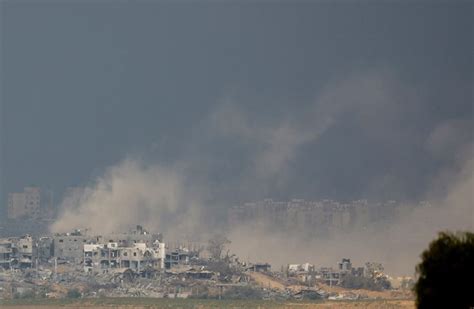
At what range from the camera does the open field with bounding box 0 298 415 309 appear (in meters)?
65.1

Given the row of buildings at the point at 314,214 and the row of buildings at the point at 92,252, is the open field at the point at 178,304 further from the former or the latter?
the row of buildings at the point at 314,214

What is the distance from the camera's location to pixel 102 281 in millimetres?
75312

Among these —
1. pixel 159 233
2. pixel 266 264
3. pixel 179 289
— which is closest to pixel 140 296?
pixel 179 289

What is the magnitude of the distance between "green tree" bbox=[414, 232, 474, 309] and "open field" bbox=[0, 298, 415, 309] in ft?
104

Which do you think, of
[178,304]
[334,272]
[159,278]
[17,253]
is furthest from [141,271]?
[178,304]

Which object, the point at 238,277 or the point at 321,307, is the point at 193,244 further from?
the point at 321,307

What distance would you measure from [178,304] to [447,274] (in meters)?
37.2

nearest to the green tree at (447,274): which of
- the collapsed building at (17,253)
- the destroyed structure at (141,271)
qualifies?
the destroyed structure at (141,271)

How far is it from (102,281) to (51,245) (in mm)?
6218

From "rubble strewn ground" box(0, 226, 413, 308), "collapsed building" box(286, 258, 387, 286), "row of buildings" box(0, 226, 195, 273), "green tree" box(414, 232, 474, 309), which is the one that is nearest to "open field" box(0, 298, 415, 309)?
"rubble strewn ground" box(0, 226, 413, 308)

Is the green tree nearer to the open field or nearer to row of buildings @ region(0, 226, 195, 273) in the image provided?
the open field

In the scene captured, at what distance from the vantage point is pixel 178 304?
6762 cm

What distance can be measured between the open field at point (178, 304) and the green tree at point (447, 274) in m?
31.7

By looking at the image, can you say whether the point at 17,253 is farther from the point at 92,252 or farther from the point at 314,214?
the point at 314,214
